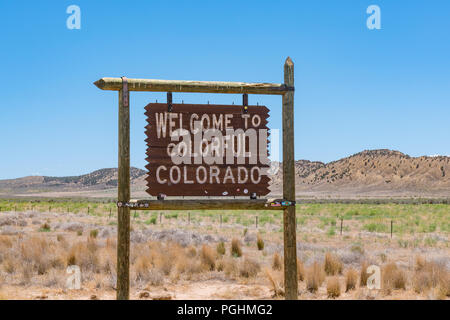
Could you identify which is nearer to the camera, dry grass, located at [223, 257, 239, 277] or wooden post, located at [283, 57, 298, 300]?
wooden post, located at [283, 57, 298, 300]

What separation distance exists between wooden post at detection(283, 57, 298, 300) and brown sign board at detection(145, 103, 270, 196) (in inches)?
13.5

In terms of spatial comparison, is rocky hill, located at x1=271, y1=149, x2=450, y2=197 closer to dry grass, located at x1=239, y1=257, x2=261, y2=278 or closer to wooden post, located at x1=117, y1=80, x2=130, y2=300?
dry grass, located at x1=239, y1=257, x2=261, y2=278

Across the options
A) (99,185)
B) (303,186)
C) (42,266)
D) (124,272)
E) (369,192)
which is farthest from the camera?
(99,185)

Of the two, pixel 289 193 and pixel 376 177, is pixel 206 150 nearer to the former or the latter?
pixel 289 193

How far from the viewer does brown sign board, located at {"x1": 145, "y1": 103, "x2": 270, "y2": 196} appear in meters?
7.19

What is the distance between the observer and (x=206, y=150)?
288 inches

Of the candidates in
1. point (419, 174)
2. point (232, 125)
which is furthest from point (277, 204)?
point (419, 174)

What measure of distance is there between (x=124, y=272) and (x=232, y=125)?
9.73 feet

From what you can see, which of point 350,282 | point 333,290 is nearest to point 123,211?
point 333,290

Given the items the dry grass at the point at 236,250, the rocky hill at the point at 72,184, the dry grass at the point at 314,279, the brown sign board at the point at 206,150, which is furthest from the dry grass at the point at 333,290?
the rocky hill at the point at 72,184

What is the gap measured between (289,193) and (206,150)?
157 centimetres

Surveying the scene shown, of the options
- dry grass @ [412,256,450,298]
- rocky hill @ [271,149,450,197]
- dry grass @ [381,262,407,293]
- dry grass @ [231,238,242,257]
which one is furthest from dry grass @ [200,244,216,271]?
rocky hill @ [271,149,450,197]
